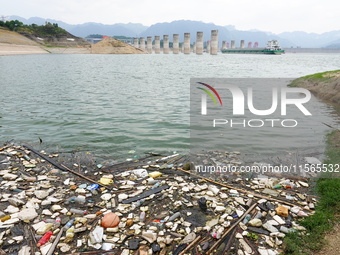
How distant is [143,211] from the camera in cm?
620

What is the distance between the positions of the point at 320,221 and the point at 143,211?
3.83 m

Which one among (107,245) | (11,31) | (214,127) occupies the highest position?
(11,31)

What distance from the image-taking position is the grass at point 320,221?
4.81m

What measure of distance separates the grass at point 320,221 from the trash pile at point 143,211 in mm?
215

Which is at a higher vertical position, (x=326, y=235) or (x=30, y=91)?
(x=30, y=91)

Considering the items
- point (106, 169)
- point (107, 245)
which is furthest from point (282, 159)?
point (107, 245)

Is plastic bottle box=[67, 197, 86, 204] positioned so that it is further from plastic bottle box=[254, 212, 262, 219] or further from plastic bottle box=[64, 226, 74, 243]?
plastic bottle box=[254, 212, 262, 219]

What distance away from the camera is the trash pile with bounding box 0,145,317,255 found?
199 inches

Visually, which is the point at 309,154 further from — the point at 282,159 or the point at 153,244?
the point at 153,244

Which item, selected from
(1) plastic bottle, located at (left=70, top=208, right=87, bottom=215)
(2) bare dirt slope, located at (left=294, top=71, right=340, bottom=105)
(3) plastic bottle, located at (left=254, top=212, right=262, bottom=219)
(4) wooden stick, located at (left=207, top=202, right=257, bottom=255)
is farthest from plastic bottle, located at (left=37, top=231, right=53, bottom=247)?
(2) bare dirt slope, located at (left=294, top=71, right=340, bottom=105)

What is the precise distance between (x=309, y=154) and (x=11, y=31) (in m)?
173

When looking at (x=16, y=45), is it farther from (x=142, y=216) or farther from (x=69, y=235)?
(x=142, y=216)

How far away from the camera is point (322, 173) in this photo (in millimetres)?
8062

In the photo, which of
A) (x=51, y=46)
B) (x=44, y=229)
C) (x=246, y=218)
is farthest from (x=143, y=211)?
(x=51, y=46)
